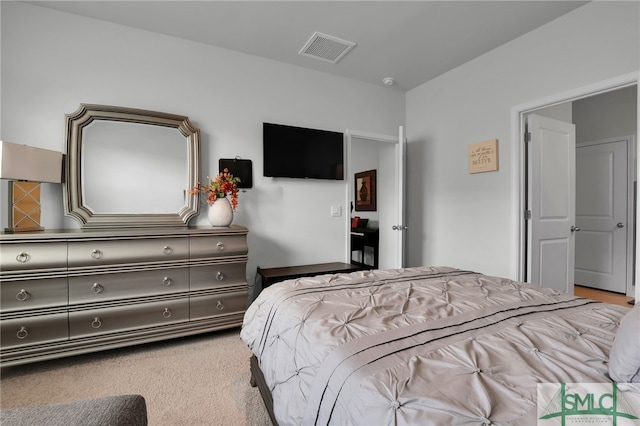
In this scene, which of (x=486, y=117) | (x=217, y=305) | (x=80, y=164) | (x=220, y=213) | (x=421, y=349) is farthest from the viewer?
(x=486, y=117)

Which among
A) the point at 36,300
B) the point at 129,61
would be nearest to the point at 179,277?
the point at 36,300

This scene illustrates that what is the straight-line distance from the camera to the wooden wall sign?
3090 mm

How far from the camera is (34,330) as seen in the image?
6.62 ft

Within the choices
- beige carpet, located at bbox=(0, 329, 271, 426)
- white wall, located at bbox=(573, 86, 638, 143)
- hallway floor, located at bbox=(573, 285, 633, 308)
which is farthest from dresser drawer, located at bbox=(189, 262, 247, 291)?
white wall, located at bbox=(573, 86, 638, 143)

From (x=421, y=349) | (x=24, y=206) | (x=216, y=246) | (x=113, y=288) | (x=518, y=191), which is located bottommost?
(x=113, y=288)

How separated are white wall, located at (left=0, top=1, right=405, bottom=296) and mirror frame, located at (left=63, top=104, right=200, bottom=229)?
104mm

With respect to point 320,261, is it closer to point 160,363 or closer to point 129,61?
point 160,363

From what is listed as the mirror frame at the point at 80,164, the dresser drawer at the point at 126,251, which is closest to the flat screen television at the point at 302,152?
the mirror frame at the point at 80,164

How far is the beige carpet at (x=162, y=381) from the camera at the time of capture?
1.69 metres

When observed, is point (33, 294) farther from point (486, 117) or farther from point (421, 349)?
point (486, 117)

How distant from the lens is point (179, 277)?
2439 millimetres

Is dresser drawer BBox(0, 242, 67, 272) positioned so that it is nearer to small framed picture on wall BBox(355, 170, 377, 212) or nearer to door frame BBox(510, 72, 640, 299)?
door frame BBox(510, 72, 640, 299)

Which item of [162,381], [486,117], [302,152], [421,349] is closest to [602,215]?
[486,117]

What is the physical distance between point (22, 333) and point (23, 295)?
0.83 feet
